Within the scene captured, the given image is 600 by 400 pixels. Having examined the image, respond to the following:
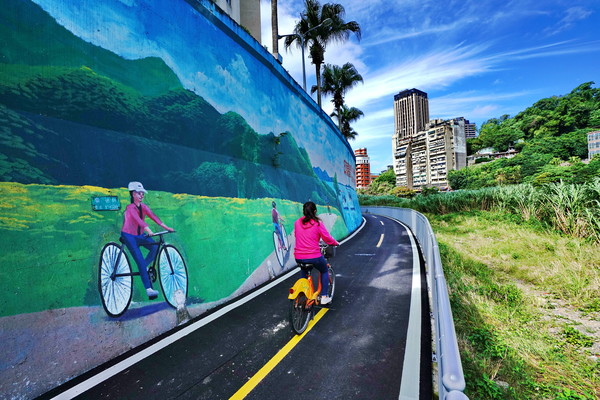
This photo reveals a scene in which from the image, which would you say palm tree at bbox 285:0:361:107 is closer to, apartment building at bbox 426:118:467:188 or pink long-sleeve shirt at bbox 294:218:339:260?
pink long-sleeve shirt at bbox 294:218:339:260

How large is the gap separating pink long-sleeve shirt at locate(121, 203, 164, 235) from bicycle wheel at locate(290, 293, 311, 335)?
2.78 m

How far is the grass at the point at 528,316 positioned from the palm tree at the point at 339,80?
27914 mm

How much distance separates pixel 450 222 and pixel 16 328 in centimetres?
2242

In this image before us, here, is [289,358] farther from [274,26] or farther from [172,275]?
[274,26]

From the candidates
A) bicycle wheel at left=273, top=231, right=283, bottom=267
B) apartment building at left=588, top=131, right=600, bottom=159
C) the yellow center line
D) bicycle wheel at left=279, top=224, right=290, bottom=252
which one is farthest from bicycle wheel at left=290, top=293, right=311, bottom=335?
apartment building at left=588, top=131, right=600, bottom=159

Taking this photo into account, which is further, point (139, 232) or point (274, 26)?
point (274, 26)

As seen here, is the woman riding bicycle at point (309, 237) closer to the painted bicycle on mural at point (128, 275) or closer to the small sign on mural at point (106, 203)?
the painted bicycle on mural at point (128, 275)

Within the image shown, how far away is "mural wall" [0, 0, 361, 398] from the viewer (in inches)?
125

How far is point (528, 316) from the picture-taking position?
210 inches

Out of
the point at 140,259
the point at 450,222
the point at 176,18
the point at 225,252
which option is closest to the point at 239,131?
the point at 176,18

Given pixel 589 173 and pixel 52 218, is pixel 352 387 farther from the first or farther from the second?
pixel 589 173

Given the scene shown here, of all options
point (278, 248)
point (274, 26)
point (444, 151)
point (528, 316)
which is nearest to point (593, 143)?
point (444, 151)

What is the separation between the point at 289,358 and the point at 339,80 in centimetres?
3537

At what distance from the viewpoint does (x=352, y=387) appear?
312 cm
